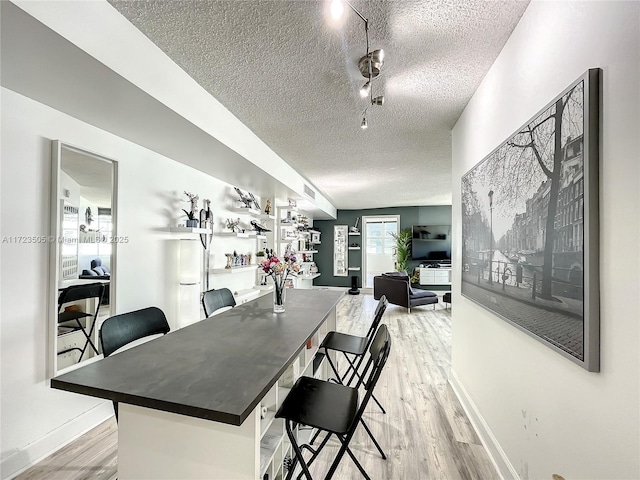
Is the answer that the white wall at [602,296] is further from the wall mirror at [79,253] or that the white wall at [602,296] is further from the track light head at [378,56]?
the wall mirror at [79,253]

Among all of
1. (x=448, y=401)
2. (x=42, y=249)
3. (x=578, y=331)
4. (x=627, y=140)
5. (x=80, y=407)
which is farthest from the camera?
(x=448, y=401)

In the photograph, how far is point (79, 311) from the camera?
2084mm

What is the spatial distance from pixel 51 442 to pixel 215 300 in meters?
1.29

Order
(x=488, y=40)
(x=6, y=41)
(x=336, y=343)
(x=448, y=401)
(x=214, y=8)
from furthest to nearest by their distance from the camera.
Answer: (x=448, y=401)
(x=336, y=343)
(x=488, y=40)
(x=214, y=8)
(x=6, y=41)

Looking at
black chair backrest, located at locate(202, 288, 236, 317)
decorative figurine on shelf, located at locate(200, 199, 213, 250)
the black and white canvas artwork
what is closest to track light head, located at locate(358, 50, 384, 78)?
the black and white canvas artwork

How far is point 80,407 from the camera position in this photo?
201cm

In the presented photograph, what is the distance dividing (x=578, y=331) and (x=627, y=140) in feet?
2.06

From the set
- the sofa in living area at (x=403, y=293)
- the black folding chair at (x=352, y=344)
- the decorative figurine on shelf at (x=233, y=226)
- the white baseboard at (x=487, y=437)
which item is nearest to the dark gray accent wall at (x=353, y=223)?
the sofa in living area at (x=403, y=293)

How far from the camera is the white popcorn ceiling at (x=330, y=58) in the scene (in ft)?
4.58

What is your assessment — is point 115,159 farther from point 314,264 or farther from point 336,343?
point 314,264

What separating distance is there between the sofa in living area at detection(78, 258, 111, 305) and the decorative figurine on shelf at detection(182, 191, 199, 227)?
0.92 metres

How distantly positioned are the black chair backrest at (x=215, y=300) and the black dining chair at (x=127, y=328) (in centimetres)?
34

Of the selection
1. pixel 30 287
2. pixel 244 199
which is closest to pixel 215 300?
pixel 30 287

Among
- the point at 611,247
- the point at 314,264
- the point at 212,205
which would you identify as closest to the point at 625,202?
the point at 611,247
